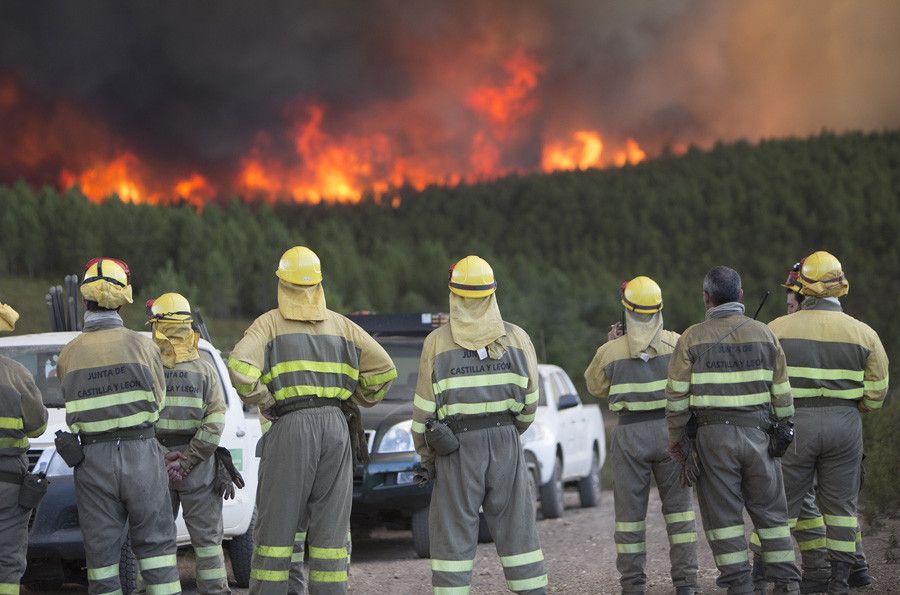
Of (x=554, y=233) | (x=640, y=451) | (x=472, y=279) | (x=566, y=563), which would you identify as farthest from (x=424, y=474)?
(x=554, y=233)

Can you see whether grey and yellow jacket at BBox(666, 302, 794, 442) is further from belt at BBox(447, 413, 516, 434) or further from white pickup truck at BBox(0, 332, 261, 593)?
white pickup truck at BBox(0, 332, 261, 593)

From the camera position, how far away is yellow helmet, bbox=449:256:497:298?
693 centimetres

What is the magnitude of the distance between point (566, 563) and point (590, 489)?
20.6 feet

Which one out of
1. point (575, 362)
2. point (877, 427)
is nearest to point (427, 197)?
point (575, 362)

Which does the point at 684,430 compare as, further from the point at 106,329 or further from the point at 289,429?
the point at 106,329

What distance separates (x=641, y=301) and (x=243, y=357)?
3.19 meters

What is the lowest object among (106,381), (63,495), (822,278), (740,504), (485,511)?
(740,504)

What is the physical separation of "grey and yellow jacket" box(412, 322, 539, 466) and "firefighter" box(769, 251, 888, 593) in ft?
7.82

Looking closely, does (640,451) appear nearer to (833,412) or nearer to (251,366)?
(833,412)

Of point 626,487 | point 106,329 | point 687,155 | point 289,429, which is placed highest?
point 687,155

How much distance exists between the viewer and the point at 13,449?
6.69 metres

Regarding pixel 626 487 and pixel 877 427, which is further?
pixel 877 427

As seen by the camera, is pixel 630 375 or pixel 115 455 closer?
pixel 115 455

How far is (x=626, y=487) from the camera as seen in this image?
8.42 meters
